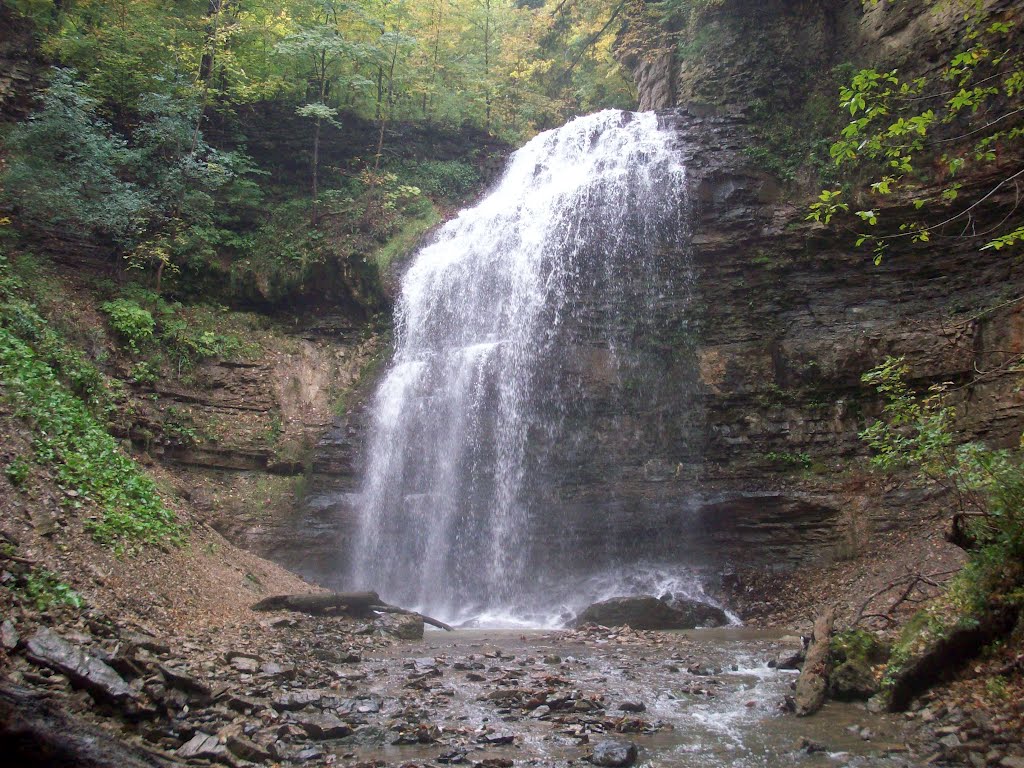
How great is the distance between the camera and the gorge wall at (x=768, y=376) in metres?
12.0

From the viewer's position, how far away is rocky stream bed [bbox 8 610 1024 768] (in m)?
4.05

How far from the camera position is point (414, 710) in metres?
5.48

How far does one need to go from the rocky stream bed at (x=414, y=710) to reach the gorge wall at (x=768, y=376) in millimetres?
5488

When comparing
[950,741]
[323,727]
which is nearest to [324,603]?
[323,727]

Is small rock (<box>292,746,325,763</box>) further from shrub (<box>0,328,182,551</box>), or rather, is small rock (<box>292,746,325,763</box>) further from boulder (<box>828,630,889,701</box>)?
shrub (<box>0,328,182,551</box>)

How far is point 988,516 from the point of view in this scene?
5.20 m

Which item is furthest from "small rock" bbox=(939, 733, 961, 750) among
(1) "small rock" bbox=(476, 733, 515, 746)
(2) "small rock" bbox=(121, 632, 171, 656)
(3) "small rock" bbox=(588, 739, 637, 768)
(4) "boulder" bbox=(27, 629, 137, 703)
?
(2) "small rock" bbox=(121, 632, 171, 656)

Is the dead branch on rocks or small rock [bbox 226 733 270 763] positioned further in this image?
the dead branch on rocks

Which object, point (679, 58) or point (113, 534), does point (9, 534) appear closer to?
point (113, 534)

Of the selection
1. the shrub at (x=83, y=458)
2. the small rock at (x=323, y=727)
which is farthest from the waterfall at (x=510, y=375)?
the small rock at (x=323, y=727)

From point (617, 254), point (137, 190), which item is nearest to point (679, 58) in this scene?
point (617, 254)

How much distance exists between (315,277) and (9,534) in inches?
471

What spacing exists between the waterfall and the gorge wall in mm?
334

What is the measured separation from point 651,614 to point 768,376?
5701 mm
